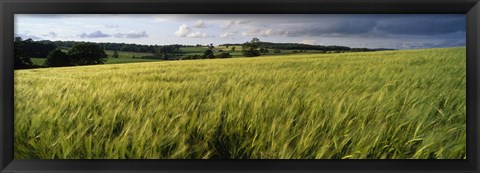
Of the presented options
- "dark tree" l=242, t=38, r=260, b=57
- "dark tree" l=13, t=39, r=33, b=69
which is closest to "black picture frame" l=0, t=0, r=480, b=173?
"dark tree" l=13, t=39, r=33, b=69

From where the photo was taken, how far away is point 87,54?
9.01 ft

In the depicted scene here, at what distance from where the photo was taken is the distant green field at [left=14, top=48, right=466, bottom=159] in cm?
269

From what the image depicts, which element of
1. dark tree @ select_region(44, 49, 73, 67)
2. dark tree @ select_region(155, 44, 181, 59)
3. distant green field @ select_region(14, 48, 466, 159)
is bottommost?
distant green field @ select_region(14, 48, 466, 159)

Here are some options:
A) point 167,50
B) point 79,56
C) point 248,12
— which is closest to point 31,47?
point 79,56

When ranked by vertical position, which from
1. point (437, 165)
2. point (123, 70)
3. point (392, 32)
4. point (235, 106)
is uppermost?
point (392, 32)

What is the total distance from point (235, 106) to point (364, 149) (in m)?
0.69

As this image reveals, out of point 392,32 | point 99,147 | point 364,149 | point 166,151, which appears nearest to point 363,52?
point 392,32

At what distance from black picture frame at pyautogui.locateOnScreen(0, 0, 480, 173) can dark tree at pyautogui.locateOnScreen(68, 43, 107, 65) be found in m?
0.18

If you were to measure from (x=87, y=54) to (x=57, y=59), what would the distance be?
6.2 inches

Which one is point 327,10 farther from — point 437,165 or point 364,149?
point 437,165

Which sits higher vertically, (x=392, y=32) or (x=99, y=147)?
(x=392, y=32)

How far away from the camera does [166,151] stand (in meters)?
2.69

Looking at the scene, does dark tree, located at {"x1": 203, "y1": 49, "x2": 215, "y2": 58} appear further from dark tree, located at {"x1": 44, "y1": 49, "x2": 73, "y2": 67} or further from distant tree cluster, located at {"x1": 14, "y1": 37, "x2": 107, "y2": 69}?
dark tree, located at {"x1": 44, "y1": 49, "x2": 73, "y2": 67}

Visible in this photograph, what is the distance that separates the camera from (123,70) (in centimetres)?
277
